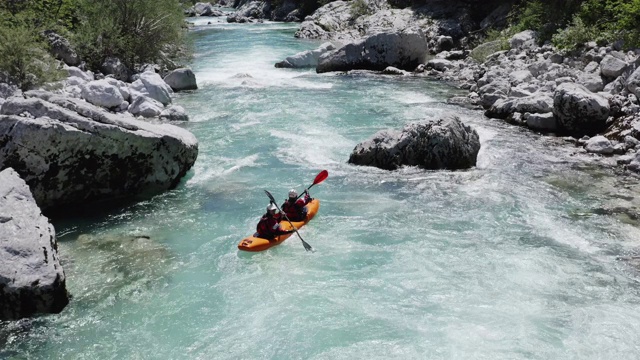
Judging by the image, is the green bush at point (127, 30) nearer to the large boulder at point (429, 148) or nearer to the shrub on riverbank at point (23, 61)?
the shrub on riverbank at point (23, 61)

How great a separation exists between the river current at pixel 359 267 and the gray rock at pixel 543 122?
779mm

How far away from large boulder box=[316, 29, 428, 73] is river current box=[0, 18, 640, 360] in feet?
36.2

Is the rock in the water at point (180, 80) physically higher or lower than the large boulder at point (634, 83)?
lower

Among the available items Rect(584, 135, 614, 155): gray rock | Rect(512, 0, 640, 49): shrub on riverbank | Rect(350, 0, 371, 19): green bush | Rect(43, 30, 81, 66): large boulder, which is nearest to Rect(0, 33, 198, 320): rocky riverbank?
Rect(43, 30, 81, 66): large boulder

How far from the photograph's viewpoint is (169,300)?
759 centimetres

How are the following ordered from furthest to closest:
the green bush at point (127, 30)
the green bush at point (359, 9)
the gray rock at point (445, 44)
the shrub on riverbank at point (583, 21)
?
1. the green bush at point (359, 9)
2. the gray rock at point (445, 44)
3. the green bush at point (127, 30)
4. the shrub on riverbank at point (583, 21)

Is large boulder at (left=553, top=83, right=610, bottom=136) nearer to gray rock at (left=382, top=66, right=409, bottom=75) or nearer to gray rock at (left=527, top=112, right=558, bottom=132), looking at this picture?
gray rock at (left=527, top=112, right=558, bottom=132)

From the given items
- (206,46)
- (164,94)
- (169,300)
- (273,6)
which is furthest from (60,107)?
(273,6)

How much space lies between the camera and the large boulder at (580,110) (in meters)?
13.7

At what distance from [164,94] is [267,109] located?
10.7ft

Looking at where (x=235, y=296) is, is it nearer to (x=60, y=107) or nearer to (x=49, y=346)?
(x=49, y=346)

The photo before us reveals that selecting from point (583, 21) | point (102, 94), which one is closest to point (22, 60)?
point (102, 94)

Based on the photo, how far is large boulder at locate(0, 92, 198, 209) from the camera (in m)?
9.45

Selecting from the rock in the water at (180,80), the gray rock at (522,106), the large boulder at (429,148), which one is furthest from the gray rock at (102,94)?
the gray rock at (522,106)
